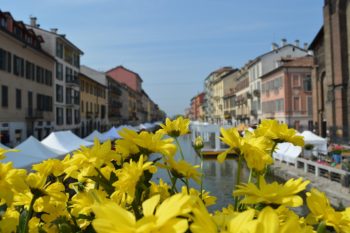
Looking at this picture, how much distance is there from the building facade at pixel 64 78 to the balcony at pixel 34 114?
5.84 metres

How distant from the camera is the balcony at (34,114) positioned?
37.3 metres

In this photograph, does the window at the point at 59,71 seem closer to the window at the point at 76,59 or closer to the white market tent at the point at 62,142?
the window at the point at 76,59

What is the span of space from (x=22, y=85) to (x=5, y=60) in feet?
13.3

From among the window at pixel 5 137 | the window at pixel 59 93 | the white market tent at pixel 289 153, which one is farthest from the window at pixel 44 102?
the white market tent at pixel 289 153

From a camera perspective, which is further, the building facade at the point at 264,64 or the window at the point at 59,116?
the building facade at the point at 264,64

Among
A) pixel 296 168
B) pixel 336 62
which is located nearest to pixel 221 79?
pixel 336 62

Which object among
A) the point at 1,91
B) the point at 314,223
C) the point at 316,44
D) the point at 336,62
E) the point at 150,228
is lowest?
the point at 314,223

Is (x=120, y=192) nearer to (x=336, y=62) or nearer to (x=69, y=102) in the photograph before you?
(x=336, y=62)

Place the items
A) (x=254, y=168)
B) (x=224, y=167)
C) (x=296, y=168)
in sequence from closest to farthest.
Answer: (x=254, y=168) < (x=296, y=168) < (x=224, y=167)

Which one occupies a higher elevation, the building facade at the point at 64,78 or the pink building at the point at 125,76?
the pink building at the point at 125,76

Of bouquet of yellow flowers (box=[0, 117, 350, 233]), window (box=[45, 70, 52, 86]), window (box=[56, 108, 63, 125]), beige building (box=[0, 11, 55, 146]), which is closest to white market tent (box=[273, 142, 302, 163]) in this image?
beige building (box=[0, 11, 55, 146])

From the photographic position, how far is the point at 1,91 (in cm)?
3145

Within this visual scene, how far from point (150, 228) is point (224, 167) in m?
27.9

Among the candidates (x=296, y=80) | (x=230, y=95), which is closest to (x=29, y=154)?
(x=296, y=80)
